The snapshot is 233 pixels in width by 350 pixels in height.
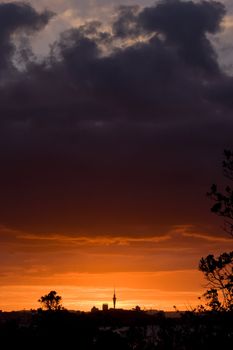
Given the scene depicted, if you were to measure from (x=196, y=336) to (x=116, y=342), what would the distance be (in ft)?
17.6

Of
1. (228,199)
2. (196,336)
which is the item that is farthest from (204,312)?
(228,199)

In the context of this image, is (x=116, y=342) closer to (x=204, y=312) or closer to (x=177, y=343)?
(x=204, y=312)

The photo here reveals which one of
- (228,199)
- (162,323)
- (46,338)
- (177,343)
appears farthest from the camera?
(162,323)

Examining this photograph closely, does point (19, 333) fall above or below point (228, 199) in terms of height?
below

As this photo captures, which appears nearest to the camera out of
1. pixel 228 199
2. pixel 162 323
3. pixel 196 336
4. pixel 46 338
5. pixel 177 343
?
pixel 228 199

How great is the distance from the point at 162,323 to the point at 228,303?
2154 cm

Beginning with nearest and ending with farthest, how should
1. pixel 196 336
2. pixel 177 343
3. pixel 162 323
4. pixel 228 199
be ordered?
1. pixel 228 199
2. pixel 196 336
3. pixel 177 343
4. pixel 162 323

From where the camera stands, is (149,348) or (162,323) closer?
(149,348)

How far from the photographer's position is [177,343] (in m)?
45.0

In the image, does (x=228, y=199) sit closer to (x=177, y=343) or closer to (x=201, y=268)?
(x=201, y=268)

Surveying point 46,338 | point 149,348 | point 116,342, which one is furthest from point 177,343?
point 46,338

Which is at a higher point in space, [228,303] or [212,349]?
[228,303]

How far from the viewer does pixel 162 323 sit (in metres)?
53.2

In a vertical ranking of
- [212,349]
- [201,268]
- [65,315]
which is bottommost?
[212,349]
